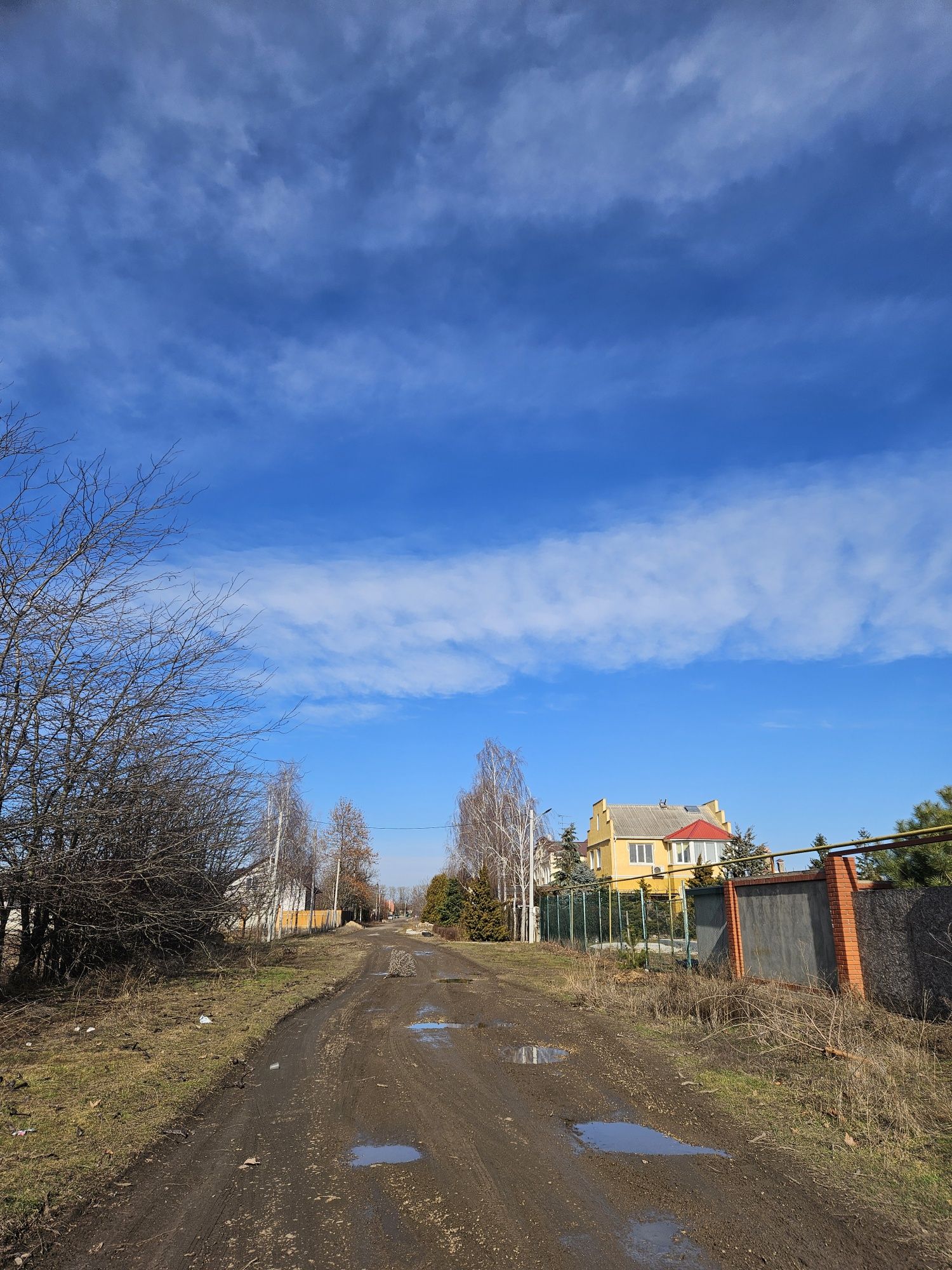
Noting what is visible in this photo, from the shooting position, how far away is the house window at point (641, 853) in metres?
59.5

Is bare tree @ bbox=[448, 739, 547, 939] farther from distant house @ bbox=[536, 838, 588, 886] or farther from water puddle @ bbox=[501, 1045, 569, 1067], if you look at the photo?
water puddle @ bbox=[501, 1045, 569, 1067]

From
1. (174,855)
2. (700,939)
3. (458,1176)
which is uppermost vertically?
(174,855)

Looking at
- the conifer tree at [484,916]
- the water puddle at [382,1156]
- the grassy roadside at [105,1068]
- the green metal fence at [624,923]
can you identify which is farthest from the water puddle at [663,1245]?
the conifer tree at [484,916]

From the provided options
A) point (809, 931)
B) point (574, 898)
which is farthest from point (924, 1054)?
point (574, 898)

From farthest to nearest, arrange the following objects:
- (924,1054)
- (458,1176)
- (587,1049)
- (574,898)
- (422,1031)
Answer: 1. (574,898)
2. (422,1031)
3. (587,1049)
4. (924,1054)
5. (458,1176)

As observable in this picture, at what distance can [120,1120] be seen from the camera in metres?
6.38

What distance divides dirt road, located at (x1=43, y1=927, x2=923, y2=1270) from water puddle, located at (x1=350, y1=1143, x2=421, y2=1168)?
0.21ft

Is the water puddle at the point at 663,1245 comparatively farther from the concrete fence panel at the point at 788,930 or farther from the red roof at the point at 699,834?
the red roof at the point at 699,834

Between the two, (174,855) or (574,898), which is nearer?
(174,855)

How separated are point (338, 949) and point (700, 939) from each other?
17.7 m

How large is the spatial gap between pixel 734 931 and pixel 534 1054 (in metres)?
7.20

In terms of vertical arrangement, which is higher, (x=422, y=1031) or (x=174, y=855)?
(x=174, y=855)

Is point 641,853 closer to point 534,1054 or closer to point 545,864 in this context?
point 545,864

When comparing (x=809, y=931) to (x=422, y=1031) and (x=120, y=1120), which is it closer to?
(x=422, y=1031)
